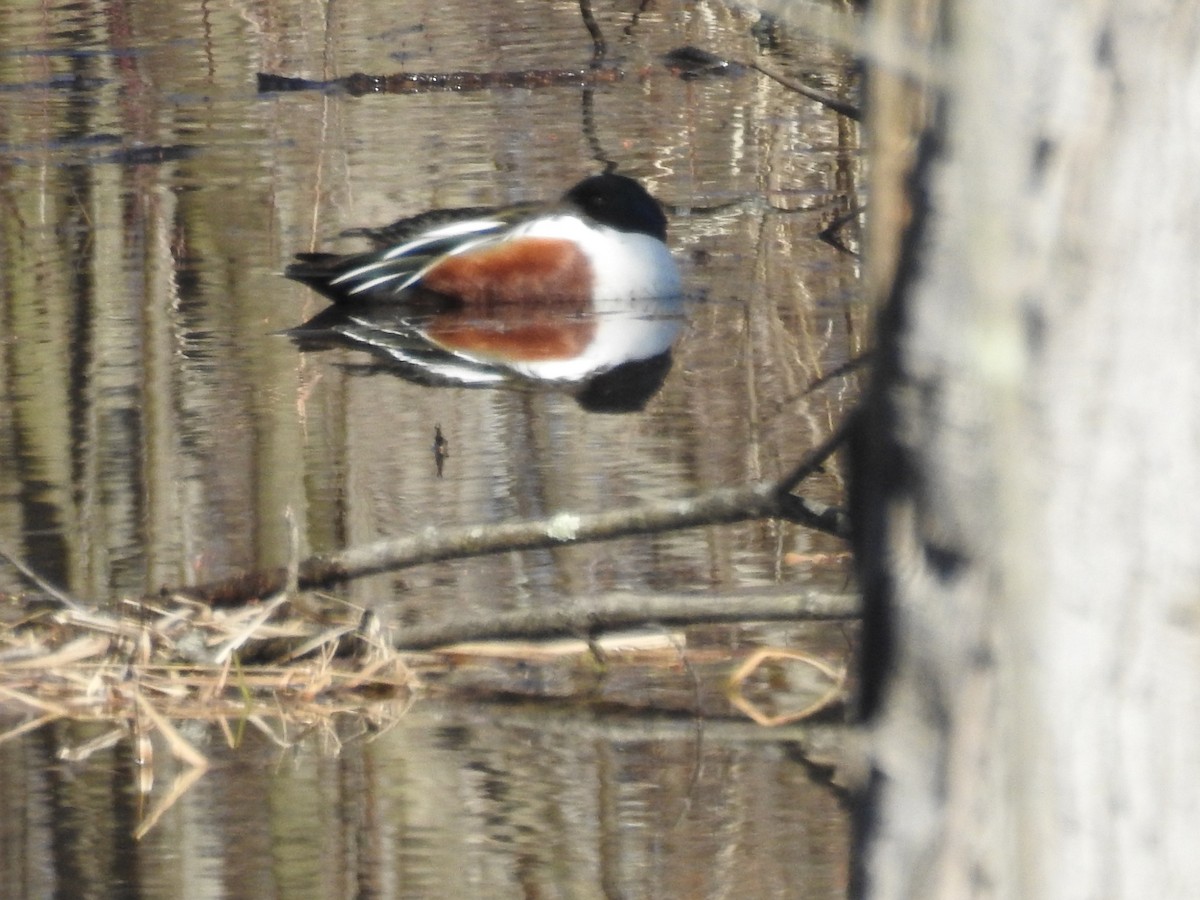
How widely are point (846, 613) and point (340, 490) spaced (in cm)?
238

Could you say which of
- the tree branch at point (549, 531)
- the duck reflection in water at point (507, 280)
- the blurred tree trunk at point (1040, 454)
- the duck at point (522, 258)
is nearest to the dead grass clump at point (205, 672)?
the tree branch at point (549, 531)

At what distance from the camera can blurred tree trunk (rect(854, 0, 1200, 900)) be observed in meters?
1.66

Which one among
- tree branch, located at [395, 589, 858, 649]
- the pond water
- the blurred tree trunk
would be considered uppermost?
the blurred tree trunk

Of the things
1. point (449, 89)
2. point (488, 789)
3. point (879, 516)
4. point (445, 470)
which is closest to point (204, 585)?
point (488, 789)

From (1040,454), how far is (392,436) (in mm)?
5028

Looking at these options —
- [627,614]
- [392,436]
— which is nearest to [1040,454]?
[627,614]

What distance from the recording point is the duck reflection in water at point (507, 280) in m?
8.12

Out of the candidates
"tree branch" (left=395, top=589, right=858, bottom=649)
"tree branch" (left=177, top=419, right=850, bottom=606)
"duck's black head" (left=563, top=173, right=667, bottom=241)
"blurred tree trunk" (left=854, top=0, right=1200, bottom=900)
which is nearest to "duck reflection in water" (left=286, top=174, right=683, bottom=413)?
"duck's black head" (left=563, top=173, right=667, bottom=241)

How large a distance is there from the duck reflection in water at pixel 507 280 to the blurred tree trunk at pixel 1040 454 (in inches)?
241

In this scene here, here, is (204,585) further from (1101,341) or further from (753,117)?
(753,117)

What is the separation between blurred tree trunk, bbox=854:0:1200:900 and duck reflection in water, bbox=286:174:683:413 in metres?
6.12

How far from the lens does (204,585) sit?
4770 mm

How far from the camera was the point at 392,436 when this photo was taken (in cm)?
662

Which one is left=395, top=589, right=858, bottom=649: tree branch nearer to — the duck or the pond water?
the pond water
